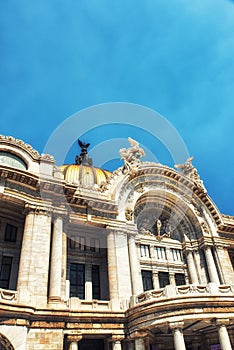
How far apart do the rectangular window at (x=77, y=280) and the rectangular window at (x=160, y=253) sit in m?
8.06

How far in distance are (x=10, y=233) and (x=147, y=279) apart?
535 inches

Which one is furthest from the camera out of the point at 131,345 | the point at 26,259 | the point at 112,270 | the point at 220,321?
the point at 112,270

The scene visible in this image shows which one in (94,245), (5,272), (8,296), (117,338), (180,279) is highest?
Answer: (94,245)

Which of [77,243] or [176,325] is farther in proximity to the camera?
[77,243]

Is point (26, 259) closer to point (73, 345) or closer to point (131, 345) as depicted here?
point (73, 345)

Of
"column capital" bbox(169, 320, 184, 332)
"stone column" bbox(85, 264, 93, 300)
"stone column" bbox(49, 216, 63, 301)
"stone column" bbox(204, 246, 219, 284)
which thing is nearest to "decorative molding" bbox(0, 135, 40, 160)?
"stone column" bbox(49, 216, 63, 301)

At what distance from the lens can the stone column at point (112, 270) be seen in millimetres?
23733

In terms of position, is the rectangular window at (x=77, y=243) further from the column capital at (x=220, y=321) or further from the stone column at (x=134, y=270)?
the column capital at (x=220, y=321)

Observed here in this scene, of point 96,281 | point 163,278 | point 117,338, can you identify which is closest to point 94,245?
point 96,281

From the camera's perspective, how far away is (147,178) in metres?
33.2

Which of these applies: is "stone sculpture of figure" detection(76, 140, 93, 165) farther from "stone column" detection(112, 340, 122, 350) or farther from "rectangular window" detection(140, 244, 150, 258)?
"stone column" detection(112, 340, 122, 350)

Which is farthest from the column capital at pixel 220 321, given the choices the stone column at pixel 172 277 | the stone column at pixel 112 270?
the stone column at pixel 172 277

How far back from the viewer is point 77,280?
2708 cm

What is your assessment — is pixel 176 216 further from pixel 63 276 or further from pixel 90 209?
pixel 63 276
